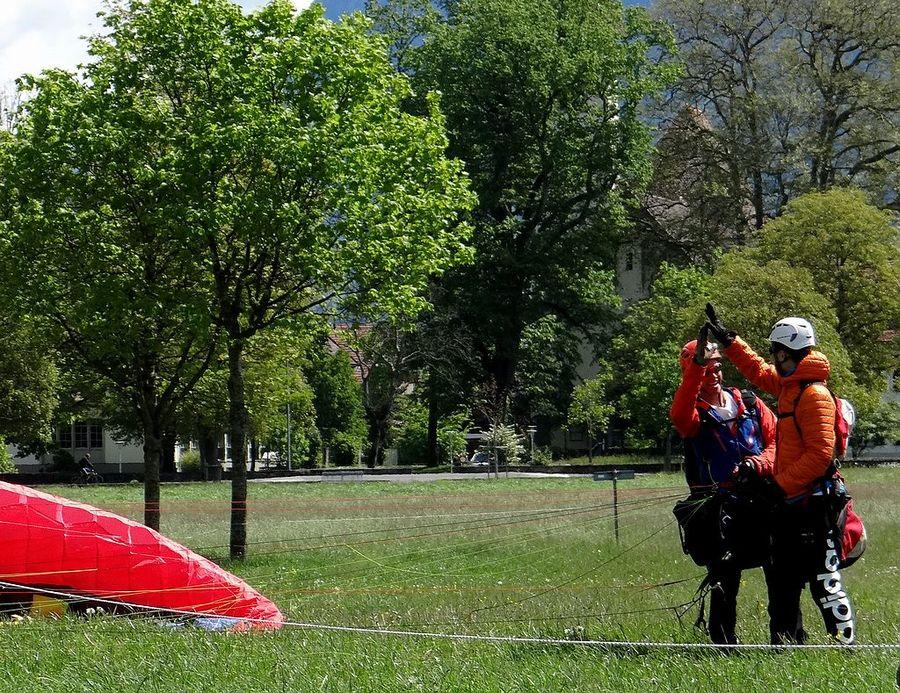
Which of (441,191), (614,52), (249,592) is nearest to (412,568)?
(249,592)

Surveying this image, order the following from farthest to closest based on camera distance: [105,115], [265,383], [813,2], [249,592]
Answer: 1. [813,2]
2. [265,383]
3. [105,115]
4. [249,592]

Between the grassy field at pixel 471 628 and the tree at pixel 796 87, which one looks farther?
the tree at pixel 796 87

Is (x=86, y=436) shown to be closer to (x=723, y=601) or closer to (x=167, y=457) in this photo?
(x=167, y=457)

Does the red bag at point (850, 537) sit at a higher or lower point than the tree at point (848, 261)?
lower

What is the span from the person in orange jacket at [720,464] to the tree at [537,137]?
4723 centimetres

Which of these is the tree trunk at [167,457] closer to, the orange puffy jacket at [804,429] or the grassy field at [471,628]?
the grassy field at [471,628]

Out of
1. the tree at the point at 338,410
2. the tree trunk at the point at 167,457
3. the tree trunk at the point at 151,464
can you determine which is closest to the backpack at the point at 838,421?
the tree trunk at the point at 151,464

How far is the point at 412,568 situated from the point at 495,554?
8.82ft

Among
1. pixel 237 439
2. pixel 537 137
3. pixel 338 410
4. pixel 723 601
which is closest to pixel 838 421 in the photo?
pixel 723 601

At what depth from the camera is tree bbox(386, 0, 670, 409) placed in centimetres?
5569

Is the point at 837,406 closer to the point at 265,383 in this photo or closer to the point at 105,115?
the point at 105,115

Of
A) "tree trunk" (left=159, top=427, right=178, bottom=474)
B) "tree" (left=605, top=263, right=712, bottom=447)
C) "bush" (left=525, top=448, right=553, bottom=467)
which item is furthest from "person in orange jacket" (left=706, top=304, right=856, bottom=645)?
"tree trunk" (left=159, top=427, right=178, bottom=474)

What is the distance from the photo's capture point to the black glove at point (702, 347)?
26.3 feet

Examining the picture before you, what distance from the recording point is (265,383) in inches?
1619
